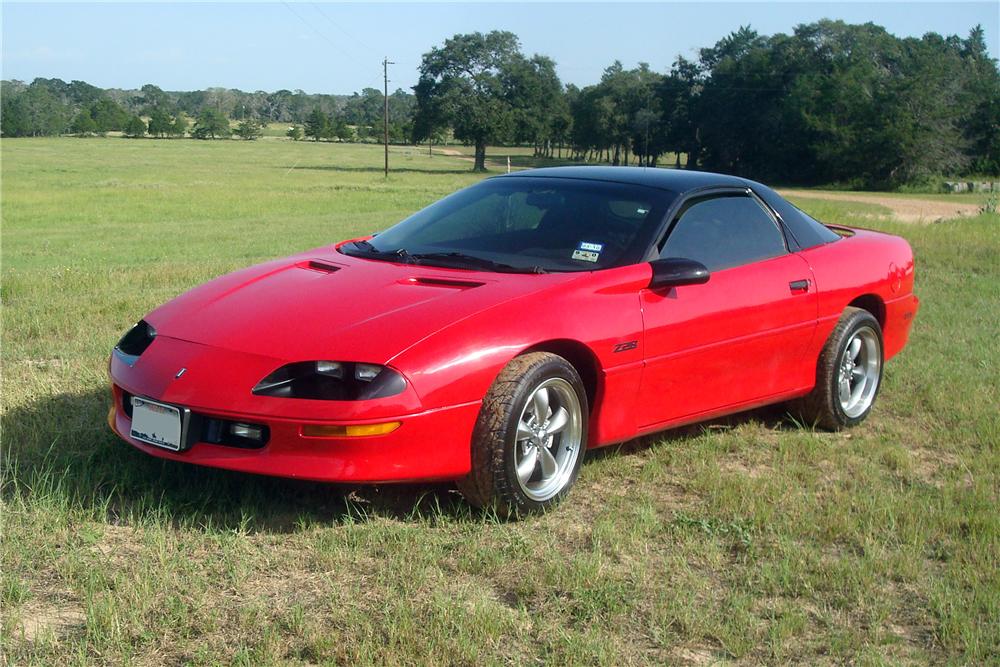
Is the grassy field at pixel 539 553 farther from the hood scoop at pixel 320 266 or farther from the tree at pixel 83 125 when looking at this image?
the tree at pixel 83 125

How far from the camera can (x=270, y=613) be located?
3.25 m

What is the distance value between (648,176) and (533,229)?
770 millimetres

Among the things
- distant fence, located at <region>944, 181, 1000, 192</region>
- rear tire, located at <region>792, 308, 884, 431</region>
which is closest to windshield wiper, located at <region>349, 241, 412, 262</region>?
rear tire, located at <region>792, 308, 884, 431</region>

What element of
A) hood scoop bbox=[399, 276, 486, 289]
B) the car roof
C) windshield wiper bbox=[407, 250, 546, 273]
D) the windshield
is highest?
the car roof

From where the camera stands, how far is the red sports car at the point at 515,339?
3852 millimetres

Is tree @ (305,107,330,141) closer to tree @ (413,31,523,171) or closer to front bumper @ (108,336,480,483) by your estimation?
tree @ (413,31,523,171)

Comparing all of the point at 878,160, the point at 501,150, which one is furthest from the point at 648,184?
the point at 501,150

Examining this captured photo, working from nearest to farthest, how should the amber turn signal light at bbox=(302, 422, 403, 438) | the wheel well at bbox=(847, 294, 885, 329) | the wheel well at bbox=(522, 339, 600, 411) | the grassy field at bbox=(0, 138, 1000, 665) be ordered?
the grassy field at bbox=(0, 138, 1000, 665) → the amber turn signal light at bbox=(302, 422, 403, 438) → the wheel well at bbox=(522, 339, 600, 411) → the wheel well at bbox=(847, 294, 885, 329)

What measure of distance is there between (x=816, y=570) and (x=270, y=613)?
1.88 m

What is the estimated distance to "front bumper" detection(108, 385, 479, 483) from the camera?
3.78 meters

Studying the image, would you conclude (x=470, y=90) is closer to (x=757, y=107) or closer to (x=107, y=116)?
(x=757, y=107)

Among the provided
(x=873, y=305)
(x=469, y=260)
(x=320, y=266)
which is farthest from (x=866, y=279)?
(x=320, y=266)

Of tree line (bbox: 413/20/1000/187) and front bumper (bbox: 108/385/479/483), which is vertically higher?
tree line (bbox: 413/20/1000/187)

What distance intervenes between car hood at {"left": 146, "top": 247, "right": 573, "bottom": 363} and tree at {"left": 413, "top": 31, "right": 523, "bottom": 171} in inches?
2899
